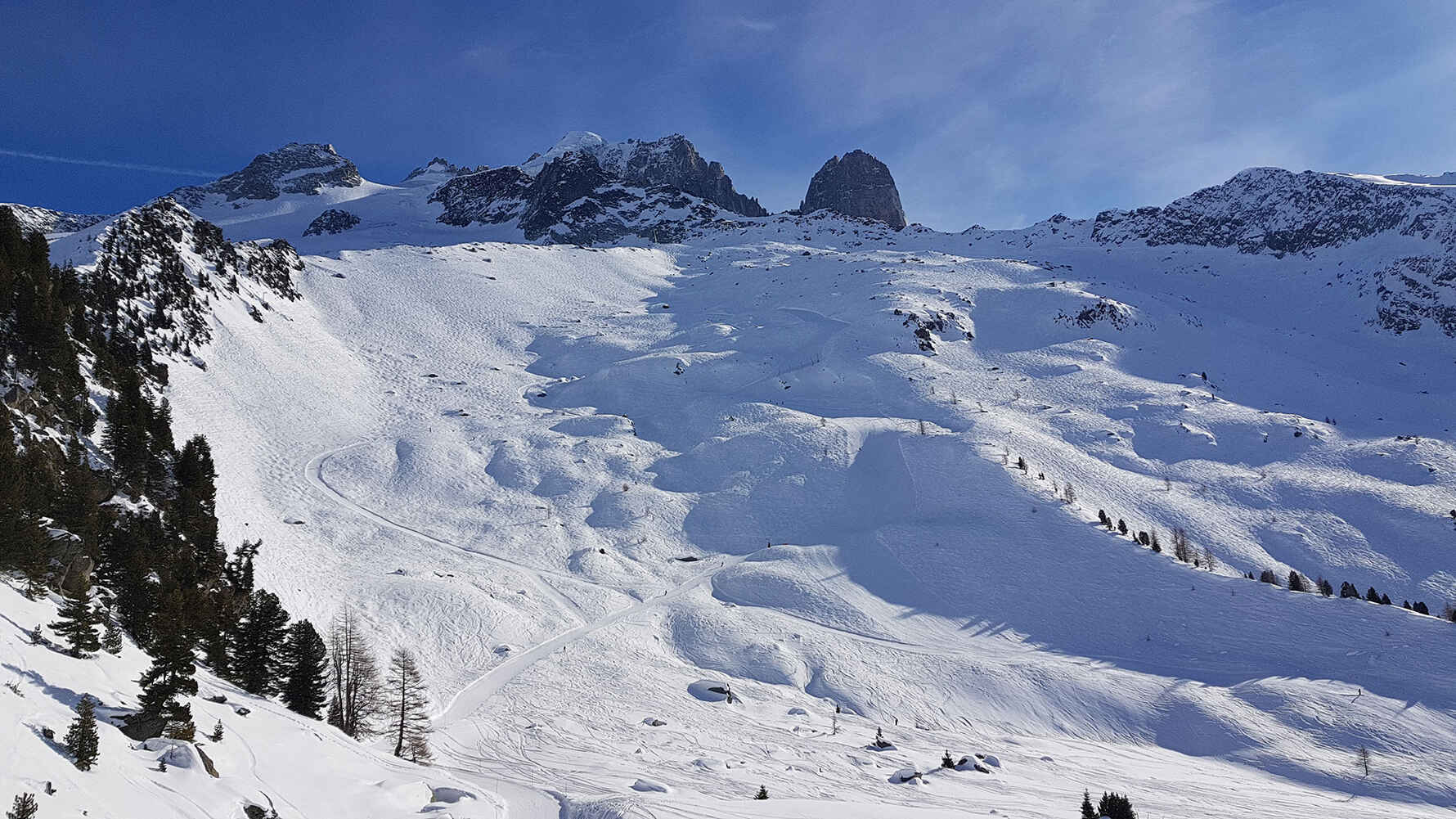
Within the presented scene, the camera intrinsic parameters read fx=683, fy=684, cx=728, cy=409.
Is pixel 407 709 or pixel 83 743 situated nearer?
pixel 83 743

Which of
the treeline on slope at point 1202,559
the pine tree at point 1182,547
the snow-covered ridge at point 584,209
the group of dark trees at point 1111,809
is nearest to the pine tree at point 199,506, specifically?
the group of dark trees at point 1111,809

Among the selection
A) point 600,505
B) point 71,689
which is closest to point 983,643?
point 600,505

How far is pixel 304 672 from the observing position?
83.4ft

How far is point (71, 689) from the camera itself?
49.6 feet

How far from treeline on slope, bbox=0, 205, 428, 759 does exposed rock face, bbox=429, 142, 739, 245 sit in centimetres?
12855

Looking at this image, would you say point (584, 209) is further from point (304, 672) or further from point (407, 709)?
point (304, 672)

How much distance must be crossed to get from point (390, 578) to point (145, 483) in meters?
12.5

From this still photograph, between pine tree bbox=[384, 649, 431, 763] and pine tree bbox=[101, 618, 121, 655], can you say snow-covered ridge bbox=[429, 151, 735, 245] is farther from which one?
pine tree bbox=[101, 618, 121, 655]

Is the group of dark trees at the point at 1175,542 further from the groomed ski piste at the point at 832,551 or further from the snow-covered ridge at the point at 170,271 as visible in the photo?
the snow-covered ridge at the point at 170,271

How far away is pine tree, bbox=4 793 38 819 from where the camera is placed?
967 centimetres

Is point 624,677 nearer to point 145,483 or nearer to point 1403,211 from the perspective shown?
point 145,483

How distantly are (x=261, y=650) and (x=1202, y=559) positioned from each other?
52.3 metres

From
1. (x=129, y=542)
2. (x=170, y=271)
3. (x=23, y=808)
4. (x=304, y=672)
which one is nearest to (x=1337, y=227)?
(x=304, y=672)

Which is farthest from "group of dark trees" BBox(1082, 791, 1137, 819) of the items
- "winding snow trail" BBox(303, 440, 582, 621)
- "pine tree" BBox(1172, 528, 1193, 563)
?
"pine tree" BBox(1172, 528, 1193, 563)
